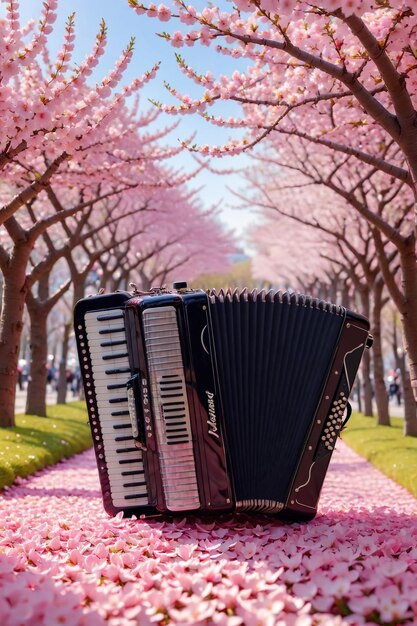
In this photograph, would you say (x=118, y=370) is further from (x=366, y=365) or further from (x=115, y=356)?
(x=366, y=365)

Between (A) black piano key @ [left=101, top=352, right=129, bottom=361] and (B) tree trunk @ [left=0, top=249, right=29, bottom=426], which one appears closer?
(A) black piano key @ [left=101, top=352, right=129, bottom=361]

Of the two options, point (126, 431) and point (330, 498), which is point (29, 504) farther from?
point (330, 498)

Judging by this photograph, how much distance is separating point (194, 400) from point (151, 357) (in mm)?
368

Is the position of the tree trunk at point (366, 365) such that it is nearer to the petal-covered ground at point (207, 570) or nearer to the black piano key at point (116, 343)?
the petal-covered ground at point (207, 570)

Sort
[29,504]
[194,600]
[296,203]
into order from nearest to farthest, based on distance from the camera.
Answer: [194,600], [29,504], [296,203]

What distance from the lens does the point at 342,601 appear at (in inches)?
111

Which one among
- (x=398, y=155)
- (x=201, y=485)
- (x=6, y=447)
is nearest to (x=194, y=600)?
(x=201, y=485)

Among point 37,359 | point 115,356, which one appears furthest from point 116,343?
point 37,359

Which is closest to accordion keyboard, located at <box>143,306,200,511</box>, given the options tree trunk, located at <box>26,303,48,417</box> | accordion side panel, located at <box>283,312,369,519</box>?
accordion side panel, located at <box>283,312,369,519</box>

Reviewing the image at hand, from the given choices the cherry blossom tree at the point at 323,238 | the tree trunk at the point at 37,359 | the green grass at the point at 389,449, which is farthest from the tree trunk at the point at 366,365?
the tree trunk at the point at 37,359

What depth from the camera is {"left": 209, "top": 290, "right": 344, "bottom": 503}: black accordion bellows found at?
3.98m

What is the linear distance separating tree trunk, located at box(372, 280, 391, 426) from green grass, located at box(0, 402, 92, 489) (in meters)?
5.69

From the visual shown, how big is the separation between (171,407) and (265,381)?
1.94 feet

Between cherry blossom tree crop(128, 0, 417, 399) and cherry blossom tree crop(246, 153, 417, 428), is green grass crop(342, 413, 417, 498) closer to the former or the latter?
cherry blossom tree crop(246, 153, 417, 428)
